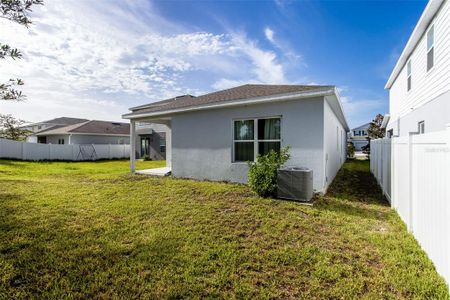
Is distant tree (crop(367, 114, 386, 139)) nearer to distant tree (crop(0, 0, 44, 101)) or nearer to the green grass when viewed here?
the green grass

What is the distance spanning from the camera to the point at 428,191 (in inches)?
117

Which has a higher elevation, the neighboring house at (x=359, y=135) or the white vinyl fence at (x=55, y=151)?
the neighboring house at (x=359, y=135)

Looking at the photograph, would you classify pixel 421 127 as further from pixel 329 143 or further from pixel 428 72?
pixel 329 143

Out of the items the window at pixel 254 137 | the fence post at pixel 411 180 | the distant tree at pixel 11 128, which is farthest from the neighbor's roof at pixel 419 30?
the distant tree at pixel 11 128

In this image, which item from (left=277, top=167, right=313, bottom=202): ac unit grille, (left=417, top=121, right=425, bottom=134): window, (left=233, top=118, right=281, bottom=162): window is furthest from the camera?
(left=417, top=121, right=425, bottom=134): window

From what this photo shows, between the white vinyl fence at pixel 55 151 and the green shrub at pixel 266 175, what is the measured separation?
19.6 m

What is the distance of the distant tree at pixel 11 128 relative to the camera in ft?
12.7

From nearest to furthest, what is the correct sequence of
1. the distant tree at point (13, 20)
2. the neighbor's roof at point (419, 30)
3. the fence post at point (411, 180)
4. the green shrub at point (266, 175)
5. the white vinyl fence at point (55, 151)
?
1. the distant tree at point (13, 20)
2. the fence post at point (411, 180)
3. the green shrub at point (266, 175)
4. the neighbor's roof at point (419, 30)
5. the white vinyl fence at point (55, 151)

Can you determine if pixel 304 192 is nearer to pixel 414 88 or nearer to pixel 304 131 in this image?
pixel 304 131

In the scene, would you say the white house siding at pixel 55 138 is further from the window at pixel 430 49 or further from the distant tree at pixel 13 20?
the window at pixel 430 49

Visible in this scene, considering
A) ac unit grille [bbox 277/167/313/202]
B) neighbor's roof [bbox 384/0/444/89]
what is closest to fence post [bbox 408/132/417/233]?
ac unit grille [bbox 277/167/313/202]

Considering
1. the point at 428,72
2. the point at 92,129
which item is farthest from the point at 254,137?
the point at 92,129

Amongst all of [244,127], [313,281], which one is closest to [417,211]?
[313,281]

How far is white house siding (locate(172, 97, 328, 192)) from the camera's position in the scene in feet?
21.6
